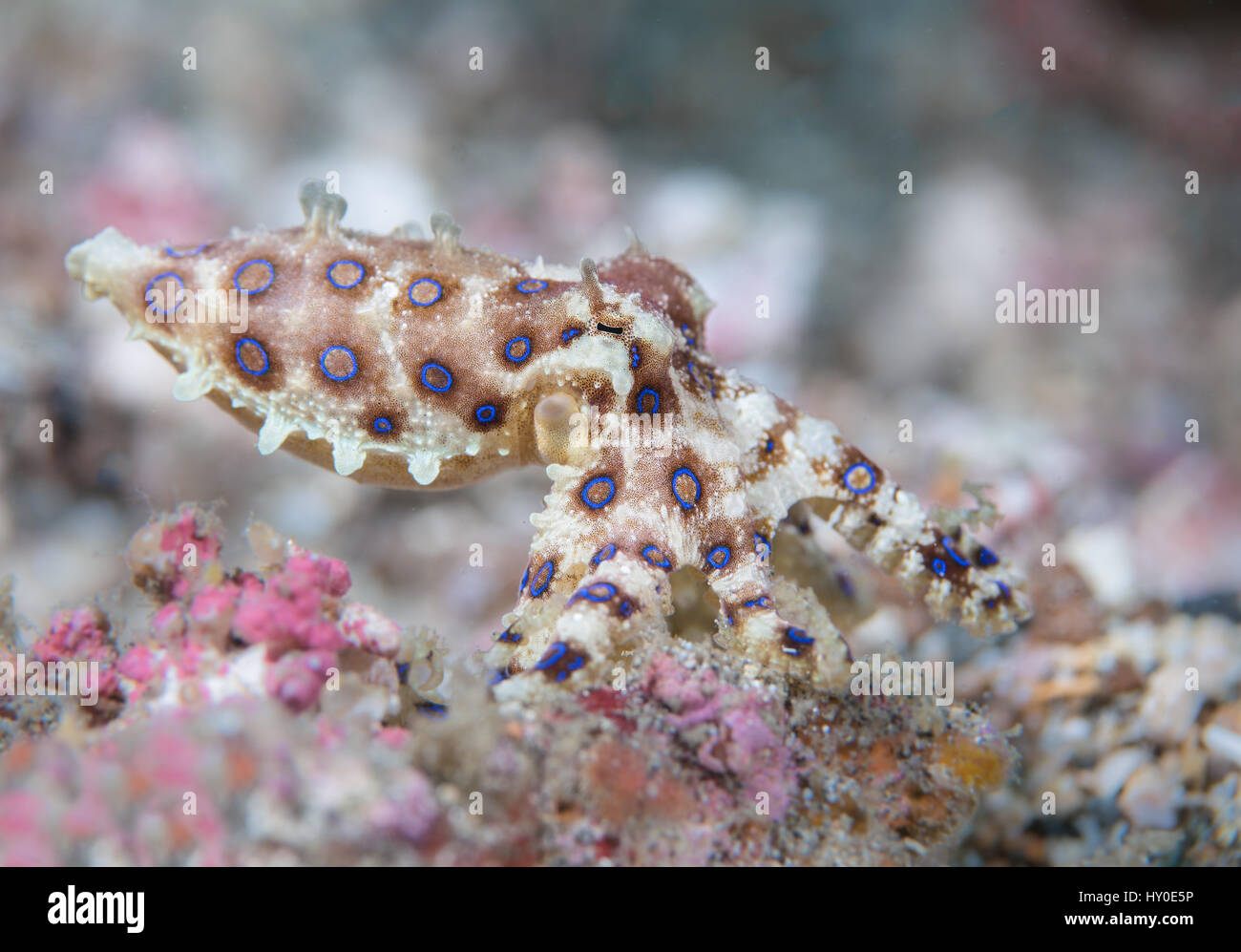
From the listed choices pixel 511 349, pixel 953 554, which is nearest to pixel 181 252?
pixel 511 349

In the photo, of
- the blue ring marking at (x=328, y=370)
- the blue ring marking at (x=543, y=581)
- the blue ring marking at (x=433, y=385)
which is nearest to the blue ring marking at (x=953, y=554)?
the blue ring marking at (x=543, y=581)

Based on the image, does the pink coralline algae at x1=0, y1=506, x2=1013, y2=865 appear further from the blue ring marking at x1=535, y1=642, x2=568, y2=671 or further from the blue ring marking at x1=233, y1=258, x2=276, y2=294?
the blue ring marking at x1=233, y1=258, x2=276, y2=294

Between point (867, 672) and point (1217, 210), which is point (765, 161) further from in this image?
point (867, 672)

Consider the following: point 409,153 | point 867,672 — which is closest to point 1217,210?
point 409,153

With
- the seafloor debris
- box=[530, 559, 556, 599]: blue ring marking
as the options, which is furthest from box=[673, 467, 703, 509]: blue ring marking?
the seafloor debris

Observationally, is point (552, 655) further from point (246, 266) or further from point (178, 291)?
point (178, 291)

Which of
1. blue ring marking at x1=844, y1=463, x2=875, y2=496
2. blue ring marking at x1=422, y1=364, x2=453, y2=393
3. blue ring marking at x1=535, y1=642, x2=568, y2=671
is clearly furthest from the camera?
blue ring marking at x1=844, y1=463, x2=875, y2=496
